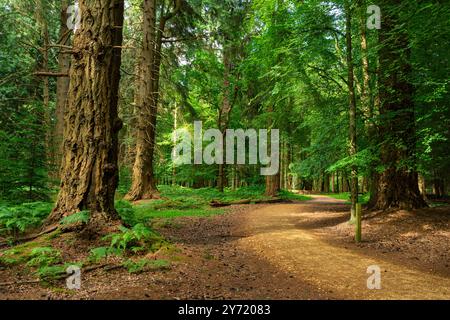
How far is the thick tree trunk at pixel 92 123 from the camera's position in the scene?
582cm

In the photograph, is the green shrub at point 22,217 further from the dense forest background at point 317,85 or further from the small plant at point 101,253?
the small plant at point 101,253

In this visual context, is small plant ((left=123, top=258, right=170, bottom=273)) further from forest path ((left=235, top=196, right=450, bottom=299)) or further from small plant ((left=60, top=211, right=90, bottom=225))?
forest path ((left=235, top=196, right=450, bottom=299))

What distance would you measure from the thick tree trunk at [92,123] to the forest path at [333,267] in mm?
3653

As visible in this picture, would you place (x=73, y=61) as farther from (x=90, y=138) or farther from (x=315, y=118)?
(x=315, y=118)

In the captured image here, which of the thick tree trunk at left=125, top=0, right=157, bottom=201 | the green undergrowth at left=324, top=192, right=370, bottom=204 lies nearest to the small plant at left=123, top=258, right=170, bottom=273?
the thick tree trunk at left=125, top=0, right=157, bottom=201

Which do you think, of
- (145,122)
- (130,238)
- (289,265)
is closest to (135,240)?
(130,238)

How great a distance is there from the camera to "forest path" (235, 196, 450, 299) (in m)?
4.81

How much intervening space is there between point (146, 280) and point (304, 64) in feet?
30.8

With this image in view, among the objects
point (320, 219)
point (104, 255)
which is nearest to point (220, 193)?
point (320, 219)

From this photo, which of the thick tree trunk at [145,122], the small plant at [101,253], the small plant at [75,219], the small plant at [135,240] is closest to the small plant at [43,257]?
the small plant at [101,253]

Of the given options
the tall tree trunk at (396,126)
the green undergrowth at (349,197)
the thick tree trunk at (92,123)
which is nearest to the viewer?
the thick tree trunk at (92,123)

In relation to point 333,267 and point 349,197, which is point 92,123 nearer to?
point 333,267

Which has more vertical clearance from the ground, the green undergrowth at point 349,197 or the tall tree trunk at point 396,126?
the tall tree trunk at point 396,126

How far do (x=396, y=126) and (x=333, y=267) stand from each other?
5.75m
